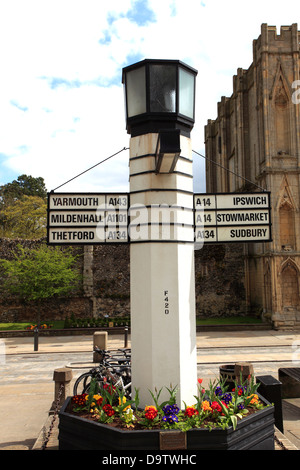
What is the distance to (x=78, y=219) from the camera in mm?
6672

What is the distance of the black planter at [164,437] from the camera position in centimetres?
482

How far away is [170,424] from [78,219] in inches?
134

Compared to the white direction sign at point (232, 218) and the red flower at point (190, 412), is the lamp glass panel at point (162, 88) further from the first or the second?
the red flower at point (190, 412)

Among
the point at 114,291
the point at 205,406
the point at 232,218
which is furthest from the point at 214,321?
the point at 205,406

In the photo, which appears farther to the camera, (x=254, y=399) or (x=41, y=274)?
(x=41, y=274)

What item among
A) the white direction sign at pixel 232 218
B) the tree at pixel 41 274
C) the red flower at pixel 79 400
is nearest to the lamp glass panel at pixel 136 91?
the white direction sign at pixel 232 218

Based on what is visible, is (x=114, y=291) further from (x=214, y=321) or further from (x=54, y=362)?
(x=54, y=362)

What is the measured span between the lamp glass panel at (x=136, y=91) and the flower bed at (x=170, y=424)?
4.10m

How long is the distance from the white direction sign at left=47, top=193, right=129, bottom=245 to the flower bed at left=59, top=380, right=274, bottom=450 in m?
2.40

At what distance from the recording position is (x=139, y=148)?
6.15 meters

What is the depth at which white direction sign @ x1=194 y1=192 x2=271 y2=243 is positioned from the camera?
697 cm
